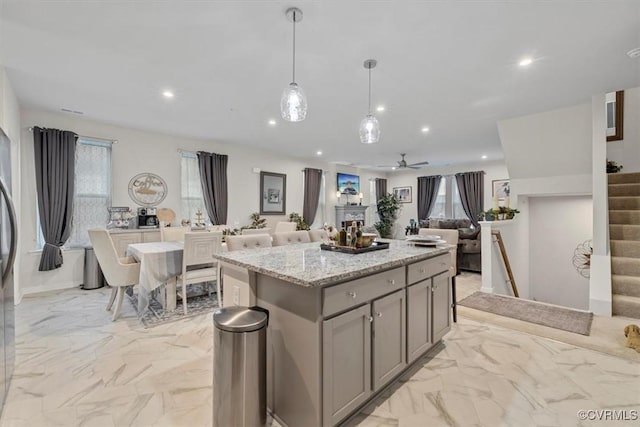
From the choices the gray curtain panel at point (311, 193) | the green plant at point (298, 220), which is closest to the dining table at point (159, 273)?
the green plant at point (298, 220)

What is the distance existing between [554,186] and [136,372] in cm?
621

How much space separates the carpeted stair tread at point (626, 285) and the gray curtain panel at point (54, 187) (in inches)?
305

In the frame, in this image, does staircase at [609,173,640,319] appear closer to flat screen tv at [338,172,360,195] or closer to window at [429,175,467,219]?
window at [429,175,467,219]

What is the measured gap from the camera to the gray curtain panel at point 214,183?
5793mm

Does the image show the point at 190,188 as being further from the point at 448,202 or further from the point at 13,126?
the point at 448,202

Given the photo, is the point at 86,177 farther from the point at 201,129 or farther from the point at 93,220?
the point at 201,129

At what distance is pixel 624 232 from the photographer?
391 centimetres

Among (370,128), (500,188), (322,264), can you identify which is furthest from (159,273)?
(500,188)

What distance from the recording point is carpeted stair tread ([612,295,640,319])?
3.21m

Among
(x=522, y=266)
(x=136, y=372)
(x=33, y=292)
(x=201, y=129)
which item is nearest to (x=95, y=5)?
(x=136, y=372)

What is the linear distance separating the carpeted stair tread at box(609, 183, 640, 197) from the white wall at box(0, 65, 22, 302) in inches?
310

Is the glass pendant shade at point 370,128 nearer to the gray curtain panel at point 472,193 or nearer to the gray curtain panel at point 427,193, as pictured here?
the gray curtain panel at point 472,193

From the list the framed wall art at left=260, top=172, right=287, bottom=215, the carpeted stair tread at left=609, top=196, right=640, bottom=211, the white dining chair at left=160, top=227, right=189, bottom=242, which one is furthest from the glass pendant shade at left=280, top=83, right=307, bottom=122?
the carpeted stair tread at left=609, top=196, right=640, bottom=211

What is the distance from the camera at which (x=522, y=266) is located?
5543 millimetres
